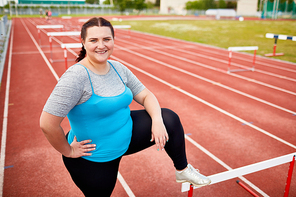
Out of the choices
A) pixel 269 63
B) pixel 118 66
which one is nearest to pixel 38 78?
pixel 118 66

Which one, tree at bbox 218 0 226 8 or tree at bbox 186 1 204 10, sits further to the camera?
tree at bbox 186 1 204 10

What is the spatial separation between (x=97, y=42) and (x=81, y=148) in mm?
668

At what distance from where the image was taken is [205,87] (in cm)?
731

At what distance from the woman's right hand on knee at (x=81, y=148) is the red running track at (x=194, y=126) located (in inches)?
61.5

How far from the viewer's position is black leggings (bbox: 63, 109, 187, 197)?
159 cm

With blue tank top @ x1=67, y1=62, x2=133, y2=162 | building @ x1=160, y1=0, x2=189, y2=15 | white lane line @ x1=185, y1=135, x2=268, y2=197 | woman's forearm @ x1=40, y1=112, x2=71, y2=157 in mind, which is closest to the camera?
woman's forearm @ x1=40, y1=112, x2=71, y2=157

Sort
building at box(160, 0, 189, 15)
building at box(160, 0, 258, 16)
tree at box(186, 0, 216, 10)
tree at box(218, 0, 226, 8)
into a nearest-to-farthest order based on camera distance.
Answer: building at box(160, 0, 258, 16), tree at box(218, 0, 226, 8), tree at box(186, 0, 216, 10), building at box(160, 0, 189, 15)

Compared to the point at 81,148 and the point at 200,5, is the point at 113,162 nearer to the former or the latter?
the point at 81,148

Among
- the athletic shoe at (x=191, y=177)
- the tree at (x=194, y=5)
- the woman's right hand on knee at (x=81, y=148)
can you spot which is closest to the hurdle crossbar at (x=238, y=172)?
the athletic shoe at (x=191, y=177)

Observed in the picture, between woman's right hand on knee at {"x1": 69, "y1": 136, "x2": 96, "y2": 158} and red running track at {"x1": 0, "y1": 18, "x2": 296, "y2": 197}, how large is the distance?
1563 mm

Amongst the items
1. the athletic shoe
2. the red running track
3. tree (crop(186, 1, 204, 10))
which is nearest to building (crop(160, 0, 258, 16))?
tree (crop(186, 1, 204, 10))

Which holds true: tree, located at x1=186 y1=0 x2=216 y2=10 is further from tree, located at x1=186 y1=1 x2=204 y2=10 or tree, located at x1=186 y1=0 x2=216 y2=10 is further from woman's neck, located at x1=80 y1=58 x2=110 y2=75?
woman's neck, located at x1=80 y1=58 x2=110 y2=75

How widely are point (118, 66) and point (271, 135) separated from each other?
12.4 feet

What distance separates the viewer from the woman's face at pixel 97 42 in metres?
1.49
